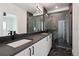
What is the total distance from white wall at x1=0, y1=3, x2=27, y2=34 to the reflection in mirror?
0.38 feet

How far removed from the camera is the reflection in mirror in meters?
1.56

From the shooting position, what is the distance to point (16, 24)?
1.95m

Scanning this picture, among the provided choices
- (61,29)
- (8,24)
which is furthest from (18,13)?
(61,29)

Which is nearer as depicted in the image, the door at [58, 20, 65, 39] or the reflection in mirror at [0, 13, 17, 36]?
the reflection in mirror at [0, 13, 17, 36]

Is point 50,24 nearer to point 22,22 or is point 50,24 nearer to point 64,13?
point 64,13

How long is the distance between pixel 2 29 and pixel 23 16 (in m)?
0.86

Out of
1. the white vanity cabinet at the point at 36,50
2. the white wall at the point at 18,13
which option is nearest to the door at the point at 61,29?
the white vanity cabinet at the point at 36,50

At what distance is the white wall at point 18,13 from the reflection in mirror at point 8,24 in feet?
0.38

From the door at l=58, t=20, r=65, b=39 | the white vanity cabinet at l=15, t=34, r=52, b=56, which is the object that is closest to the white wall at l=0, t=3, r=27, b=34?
the white vanity cabinet at l=15, t=34, r=52, b=56

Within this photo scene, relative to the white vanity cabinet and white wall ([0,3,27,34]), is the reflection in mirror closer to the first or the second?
white wall ([0,3,27,34])

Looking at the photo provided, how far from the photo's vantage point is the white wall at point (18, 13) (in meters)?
1.64

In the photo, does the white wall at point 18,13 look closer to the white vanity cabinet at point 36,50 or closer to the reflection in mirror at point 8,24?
the reflection in mirror at point 8,24

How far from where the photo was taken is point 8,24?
171 centimetres

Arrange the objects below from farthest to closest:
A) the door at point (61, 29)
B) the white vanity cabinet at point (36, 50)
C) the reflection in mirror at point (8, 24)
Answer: the door at point (61, 29)
the reflection in mirror at point (8, 24)
the white vanity cabinet at point (36, 50)
